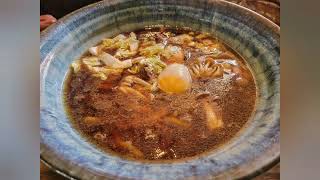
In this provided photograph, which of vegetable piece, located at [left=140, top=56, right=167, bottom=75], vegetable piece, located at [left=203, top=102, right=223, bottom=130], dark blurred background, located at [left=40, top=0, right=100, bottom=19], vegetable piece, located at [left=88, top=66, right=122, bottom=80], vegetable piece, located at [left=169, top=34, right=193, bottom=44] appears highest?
dark blurred background, located at [left=40, top=0, right=100, bottom=19]

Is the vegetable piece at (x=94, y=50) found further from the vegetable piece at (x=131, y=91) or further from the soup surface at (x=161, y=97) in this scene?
the vegetable piece at (x=131, y=91)

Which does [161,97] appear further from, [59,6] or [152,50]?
[59,6]

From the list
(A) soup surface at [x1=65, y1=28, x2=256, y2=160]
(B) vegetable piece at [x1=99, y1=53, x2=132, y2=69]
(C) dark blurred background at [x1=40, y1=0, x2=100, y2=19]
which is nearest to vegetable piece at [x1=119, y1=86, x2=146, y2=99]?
(A) soup surface at [x1=65, y1=28, x2=256, y2=160]

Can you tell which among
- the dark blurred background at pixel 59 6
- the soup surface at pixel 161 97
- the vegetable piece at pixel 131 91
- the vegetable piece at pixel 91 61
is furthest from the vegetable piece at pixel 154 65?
the dark blurred background at pixel 59 6

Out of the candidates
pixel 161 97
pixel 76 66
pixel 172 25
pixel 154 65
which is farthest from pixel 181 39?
pixel 76 66

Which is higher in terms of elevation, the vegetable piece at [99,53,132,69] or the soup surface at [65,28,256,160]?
the vegetable piece at [99,53,132,69]

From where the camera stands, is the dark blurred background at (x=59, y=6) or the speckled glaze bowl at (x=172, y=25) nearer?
the speckled glaze bowl at (x=172, y=25)

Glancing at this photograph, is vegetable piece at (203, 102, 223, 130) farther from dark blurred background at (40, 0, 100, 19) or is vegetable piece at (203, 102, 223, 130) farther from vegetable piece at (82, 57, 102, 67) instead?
dark blurred background at (40, 0, 100, 19)
